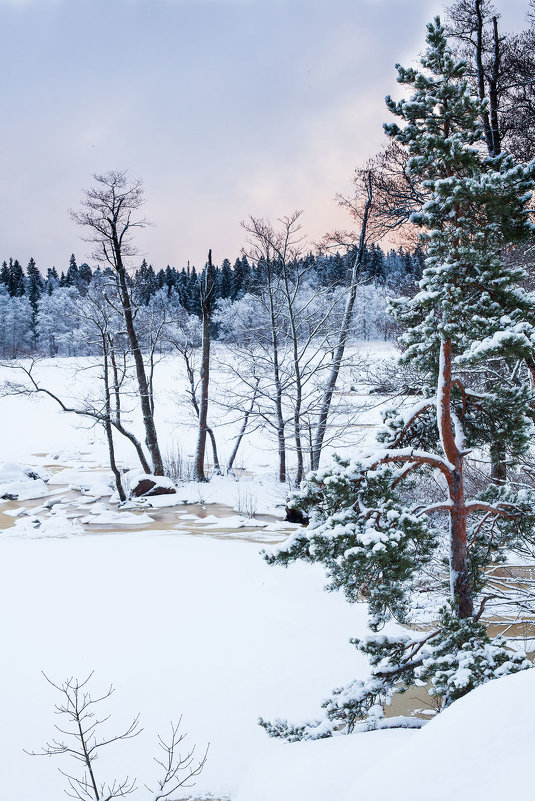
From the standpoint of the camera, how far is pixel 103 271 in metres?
14.7

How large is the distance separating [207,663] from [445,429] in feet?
13.3

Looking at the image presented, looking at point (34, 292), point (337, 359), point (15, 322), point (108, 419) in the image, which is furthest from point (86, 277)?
point (34, 292)

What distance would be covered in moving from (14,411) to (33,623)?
2706cm

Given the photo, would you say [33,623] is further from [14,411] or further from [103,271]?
[14,411]

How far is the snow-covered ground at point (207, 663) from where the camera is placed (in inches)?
77.5

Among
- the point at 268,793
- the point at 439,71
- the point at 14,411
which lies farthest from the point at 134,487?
the point at 14,411

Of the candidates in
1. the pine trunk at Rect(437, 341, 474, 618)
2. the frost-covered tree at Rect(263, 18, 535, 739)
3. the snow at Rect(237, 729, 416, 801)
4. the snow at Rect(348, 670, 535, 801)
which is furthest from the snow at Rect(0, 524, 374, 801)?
the snow at Rect(348, 670, 535, 801)

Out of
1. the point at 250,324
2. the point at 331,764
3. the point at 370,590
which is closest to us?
the point at 331,764

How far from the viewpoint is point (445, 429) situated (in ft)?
11.5

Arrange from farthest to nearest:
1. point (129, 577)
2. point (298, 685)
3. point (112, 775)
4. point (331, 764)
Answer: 1. point (129, 577)
2. point (298, 685)
3. point (112, 775)
4. point (331, 764)

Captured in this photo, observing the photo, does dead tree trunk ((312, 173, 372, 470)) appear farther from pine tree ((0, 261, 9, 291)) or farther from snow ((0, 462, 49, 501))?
pine tree ((0, 261, 9, 291))

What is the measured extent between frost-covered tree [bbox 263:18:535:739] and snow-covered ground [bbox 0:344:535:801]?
62 cm

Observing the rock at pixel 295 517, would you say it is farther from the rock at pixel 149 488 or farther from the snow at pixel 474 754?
the snow at pixel 474 754

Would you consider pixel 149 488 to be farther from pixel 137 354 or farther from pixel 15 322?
pixel 15 322
